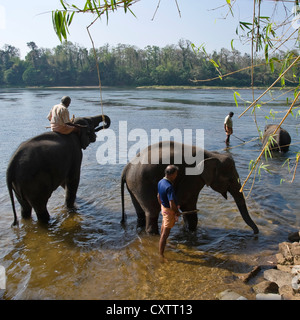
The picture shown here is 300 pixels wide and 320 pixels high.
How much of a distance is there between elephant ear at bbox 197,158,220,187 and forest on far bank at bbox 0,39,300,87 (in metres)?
61.5

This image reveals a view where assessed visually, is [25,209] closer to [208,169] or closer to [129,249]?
[129,249]

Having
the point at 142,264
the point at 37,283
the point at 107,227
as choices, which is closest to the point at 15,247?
the point at 37,283

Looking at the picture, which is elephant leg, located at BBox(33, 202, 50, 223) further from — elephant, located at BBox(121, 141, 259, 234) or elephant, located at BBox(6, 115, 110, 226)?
elephant, located at BBox(121, 141, 259, 234)

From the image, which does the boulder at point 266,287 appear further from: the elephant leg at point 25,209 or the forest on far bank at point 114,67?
the forest on far bank at point 114,67

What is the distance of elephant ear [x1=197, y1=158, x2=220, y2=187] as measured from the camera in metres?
4.56

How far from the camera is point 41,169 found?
483cm

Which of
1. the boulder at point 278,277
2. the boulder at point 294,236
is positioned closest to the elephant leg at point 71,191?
the boulder at point 278,277

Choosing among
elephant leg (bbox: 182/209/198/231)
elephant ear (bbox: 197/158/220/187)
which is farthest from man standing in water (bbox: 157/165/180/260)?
elephant leg (bbox: 182/209/198/231)

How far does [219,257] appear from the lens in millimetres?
4348

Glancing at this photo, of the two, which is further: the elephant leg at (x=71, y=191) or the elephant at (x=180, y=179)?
the elephant leg at (x=71, y=191)

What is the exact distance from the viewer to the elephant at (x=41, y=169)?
4.70m

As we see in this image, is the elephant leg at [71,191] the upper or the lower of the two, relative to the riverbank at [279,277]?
upper

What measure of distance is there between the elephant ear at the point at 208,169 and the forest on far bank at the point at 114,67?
6151 cm

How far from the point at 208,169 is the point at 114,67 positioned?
80835mm
